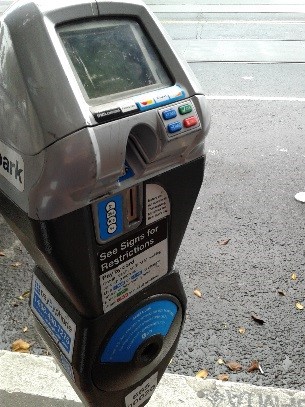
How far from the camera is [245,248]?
348 centimetres

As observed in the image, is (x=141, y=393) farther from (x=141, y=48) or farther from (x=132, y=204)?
(x=141, y=48)

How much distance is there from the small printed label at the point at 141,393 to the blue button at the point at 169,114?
0.91m

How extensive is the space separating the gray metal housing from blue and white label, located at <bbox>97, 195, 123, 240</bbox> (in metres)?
0.06

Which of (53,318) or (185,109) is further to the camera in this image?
(53,318)

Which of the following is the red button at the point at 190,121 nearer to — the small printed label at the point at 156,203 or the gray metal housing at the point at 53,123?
the gray metal housing at the point at 53,123

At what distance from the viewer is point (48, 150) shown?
93cm

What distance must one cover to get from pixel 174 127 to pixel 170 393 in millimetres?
1510

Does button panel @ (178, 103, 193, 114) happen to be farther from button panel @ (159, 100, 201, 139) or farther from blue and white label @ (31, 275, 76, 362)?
A: blue and white label @ (31, 275, 76, 362)

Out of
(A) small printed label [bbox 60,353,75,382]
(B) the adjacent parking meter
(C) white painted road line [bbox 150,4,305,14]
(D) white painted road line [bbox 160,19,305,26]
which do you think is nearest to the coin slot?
(B) the adjacent parking meter

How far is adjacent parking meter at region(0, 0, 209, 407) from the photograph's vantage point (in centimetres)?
94

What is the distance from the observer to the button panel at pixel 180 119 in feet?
3.43

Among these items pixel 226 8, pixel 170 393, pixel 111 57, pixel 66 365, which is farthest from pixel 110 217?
pixel 226 8

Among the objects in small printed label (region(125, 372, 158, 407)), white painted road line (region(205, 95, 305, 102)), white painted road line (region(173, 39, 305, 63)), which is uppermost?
small printed label (region(125, 372, 158, 407))

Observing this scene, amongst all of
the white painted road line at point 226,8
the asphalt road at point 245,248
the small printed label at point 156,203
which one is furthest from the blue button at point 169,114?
the white painted road line at point 226,8
